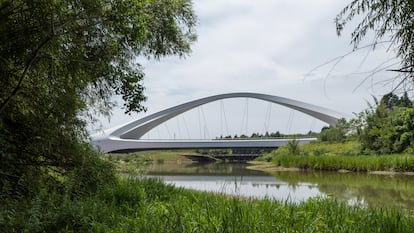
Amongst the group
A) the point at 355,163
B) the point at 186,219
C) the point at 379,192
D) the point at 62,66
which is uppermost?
the point at 62,66

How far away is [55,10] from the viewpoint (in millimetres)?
3852

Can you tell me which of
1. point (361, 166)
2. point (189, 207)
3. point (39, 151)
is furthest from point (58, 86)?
point (361, 166)

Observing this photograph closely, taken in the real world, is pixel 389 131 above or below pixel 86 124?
above

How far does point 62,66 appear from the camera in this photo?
4.55 metres

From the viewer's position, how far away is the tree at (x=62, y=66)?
4.04 meters

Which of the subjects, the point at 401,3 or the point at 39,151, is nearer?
the point at 401,3

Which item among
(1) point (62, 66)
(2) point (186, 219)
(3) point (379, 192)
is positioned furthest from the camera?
(3) point (379, 192)

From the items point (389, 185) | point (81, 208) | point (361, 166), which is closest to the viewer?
point (81, 208)

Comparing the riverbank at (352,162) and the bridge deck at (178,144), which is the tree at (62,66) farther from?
the bridge deck at (178,144)

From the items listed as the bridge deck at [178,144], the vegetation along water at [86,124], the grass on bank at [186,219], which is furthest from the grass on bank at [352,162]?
the grass on bank at [186,219]

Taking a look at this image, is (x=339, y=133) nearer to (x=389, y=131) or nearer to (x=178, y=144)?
(x=389, y=131)

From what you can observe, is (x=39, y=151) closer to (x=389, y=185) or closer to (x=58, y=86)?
(x=58, y=86)

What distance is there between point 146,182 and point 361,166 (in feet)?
37.6

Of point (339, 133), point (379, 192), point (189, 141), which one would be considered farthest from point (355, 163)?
point (189, 141)
